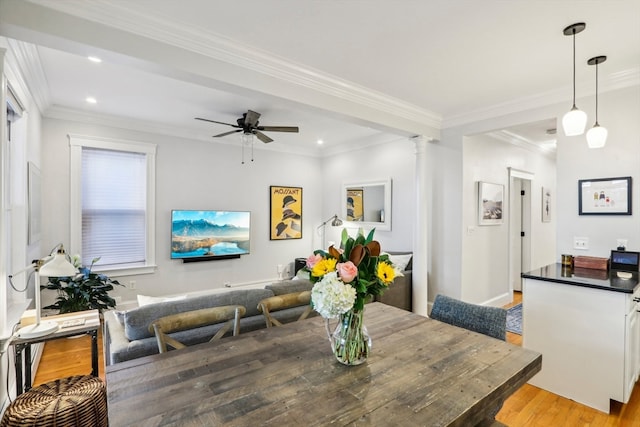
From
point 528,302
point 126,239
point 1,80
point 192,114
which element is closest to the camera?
point 1,80

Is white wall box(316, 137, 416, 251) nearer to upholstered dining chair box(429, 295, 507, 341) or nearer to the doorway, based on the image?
the doorway

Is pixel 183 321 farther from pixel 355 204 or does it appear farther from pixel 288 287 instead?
pixel 355 204

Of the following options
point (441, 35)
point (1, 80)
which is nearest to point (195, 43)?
point (1, 80)

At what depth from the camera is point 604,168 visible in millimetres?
2871

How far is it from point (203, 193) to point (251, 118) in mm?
1818

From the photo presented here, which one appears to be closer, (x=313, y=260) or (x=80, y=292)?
(x=313, y=260)

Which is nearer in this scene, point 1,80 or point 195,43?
point 1,80

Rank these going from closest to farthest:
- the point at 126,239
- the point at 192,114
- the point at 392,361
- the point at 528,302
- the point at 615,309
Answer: the point at 392,361
the point at 615,309
the point at 528,302
the point at 192,114
the point at 126,239

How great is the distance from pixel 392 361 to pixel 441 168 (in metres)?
3.29

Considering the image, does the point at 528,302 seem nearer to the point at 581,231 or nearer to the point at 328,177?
the point at 581,231

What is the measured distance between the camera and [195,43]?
7.19ft

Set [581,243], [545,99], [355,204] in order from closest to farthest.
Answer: [581,243], [545,99], [355,204]

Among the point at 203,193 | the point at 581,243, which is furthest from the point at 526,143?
the point at 203,193

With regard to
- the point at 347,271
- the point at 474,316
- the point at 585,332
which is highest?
the point at 347,271
